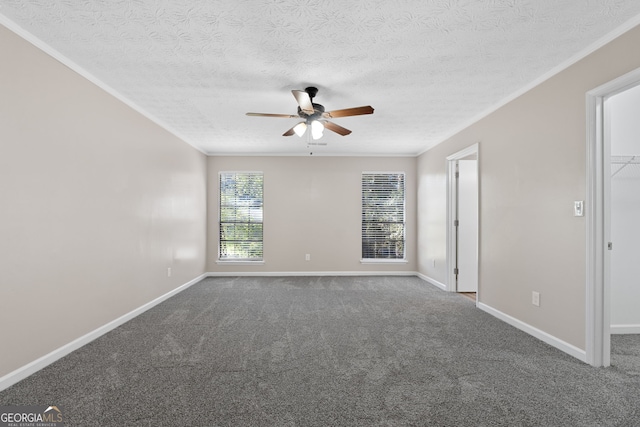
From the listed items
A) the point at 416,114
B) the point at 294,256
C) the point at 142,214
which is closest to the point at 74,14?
the point at 142,214

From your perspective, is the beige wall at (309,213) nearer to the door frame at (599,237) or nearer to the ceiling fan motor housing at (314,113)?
the ceiling fan motor housing at (314,113)

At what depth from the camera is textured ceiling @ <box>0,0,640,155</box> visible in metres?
1.94

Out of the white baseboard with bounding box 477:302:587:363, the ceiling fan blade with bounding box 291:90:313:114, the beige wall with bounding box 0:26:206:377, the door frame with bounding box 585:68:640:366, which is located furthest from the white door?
the beige wall with bounding box 0:26:206:377

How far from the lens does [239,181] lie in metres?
6.14

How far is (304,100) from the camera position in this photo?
9.00 feet

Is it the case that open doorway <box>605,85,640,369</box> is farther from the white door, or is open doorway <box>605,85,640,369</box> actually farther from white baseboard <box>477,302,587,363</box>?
the white door

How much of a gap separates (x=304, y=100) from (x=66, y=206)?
224 centimetres

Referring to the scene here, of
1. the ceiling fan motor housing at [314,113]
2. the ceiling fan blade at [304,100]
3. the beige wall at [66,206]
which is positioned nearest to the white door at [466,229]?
the ceiling fan motor housing at [314,113]

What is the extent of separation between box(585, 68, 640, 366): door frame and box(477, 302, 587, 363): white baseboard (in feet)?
0.32

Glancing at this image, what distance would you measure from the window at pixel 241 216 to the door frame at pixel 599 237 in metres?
5.02

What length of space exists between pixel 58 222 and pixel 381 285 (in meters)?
4.45

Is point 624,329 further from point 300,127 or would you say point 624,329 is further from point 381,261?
point 300,127

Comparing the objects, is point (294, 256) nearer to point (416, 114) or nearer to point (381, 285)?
point (381, 285)

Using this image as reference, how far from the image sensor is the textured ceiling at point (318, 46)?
1.94 m
